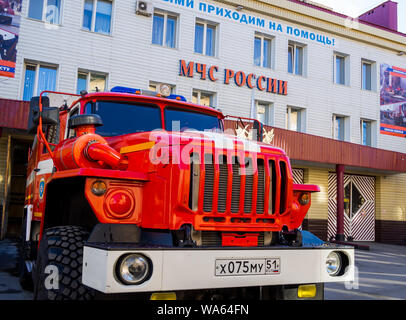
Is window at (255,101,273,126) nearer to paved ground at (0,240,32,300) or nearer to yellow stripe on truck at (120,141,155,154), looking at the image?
paved ground at (0,240,32,300)

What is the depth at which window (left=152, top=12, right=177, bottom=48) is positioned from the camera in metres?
16.4

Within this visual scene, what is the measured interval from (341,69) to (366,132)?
3.34 m

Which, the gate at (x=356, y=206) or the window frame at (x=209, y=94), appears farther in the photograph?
the gate at (x=356, y=206)

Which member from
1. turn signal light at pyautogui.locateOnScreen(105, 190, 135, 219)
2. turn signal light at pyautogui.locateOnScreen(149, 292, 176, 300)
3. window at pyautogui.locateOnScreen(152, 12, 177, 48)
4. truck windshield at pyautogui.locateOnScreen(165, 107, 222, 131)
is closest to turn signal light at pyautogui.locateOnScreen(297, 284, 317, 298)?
turn signal light at pyautogui.locateOnScreen(149, 292, 176, 300)

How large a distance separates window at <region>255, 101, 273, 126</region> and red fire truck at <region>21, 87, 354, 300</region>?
13841 mm

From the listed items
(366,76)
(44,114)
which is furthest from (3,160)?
(366,76)

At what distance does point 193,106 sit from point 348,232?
16.1 m

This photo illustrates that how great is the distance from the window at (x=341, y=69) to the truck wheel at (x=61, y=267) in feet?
61.0

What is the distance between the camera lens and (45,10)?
565 inches

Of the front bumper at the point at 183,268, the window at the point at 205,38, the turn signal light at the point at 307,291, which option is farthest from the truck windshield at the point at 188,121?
the window at the point at 205,38

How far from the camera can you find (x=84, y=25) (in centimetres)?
1502

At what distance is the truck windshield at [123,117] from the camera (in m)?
4.89

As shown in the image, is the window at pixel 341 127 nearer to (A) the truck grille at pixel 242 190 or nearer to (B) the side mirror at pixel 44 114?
(A) the truck grille at pixel 242 190
